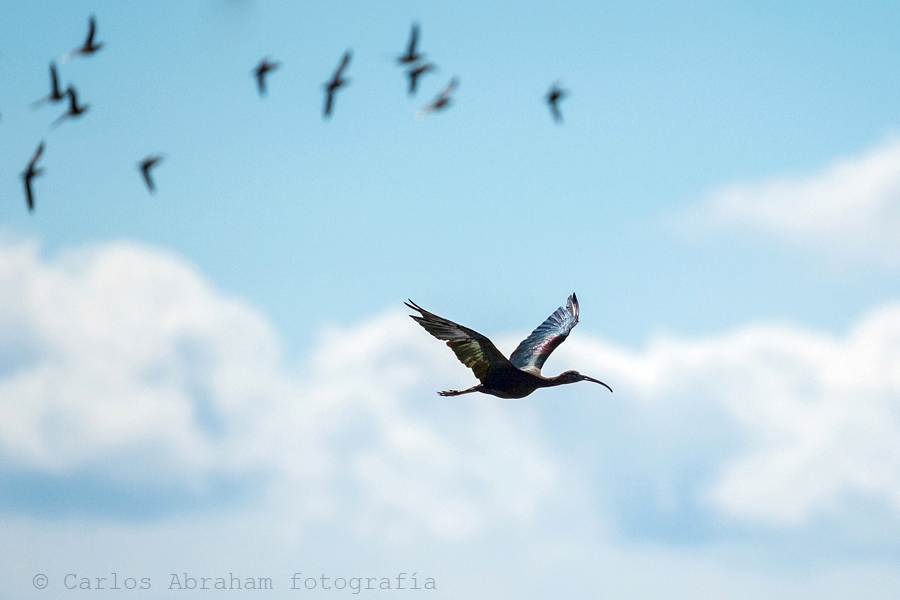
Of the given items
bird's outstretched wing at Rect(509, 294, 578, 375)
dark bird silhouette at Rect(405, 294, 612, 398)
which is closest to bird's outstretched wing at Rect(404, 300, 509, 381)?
dark bird silhouette at Rect(405, 294, 612, 398)

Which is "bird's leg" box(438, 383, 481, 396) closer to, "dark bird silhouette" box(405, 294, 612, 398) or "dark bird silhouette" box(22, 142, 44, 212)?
"dark bird silhouette" box(405, 294, 612, 398)

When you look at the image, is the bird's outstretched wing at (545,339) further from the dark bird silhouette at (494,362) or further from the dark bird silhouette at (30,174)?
the dark bird silhouette at (30,174)

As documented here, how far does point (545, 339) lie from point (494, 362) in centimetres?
614

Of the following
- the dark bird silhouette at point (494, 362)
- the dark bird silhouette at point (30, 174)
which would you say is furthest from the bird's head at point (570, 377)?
the dark bird silhouette at point (30, 174)

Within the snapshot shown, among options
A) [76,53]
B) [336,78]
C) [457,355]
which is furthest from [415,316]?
[76,53]

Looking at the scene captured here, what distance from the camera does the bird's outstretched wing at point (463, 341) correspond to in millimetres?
28219

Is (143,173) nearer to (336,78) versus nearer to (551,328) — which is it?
(336,78)

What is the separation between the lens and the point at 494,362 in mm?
29172

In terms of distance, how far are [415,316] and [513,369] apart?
295 centimetres

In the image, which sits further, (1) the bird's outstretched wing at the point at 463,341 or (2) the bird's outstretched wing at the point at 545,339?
(2) the bird's outstretched wing at the point at 545,339

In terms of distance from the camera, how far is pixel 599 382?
1257 inches

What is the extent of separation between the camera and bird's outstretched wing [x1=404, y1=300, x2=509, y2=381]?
28219 millimetres

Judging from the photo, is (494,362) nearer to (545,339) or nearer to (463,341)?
(463,341)

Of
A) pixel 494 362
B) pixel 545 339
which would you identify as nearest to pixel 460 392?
pixel 494 362
